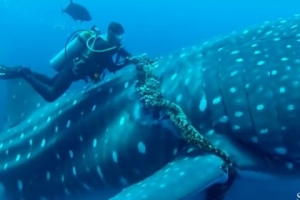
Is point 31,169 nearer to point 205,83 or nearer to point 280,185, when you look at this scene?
point 205,83

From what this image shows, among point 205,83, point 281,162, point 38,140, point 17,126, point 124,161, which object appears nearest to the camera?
point 281,162

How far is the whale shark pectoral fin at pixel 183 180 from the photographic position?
3.16 m

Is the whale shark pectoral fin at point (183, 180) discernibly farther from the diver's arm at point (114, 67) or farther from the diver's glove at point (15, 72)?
the diver's glove at point (15, 72)

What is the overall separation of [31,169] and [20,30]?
1245 inches

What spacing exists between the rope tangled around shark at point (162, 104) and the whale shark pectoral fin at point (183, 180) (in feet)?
0.33

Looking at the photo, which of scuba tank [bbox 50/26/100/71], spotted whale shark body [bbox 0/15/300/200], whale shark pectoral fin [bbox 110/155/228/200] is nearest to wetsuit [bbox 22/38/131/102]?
scuba tank [bbox 50/26/100/71]

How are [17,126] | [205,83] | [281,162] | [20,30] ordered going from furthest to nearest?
[20,30], [17,126], [205,83], [281,162]

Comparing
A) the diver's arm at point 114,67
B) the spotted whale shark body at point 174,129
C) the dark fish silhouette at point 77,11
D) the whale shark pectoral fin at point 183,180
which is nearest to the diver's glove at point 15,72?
the spotted whale shark body at point 174,129

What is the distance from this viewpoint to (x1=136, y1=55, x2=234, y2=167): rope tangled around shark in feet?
11.7

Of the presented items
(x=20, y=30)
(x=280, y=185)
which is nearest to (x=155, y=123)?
(x=280, y=185)

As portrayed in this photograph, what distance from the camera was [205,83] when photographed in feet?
12.8

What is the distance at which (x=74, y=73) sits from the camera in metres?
5.74

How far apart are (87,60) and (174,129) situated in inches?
80.2

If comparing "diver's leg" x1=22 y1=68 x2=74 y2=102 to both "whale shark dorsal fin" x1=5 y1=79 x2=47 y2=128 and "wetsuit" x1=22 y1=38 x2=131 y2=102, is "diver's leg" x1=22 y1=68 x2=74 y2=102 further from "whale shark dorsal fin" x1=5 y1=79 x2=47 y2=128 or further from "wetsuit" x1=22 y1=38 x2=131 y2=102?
"whale shark dorsal fin" x1=5 y1=79 x2=47 y2=128
